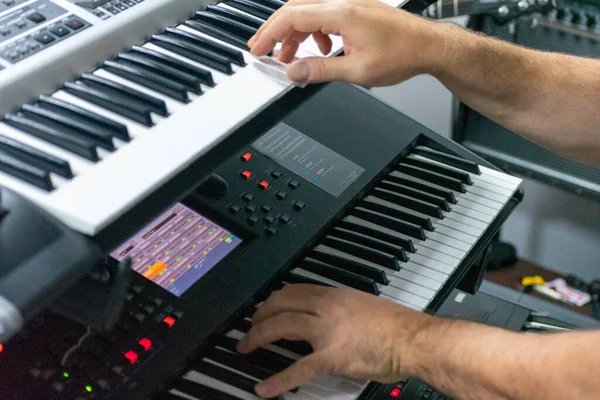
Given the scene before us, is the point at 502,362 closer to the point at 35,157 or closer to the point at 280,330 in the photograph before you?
the point at 280,330

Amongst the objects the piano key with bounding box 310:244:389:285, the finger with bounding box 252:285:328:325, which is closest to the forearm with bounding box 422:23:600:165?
the piano key with bounding box 310:244:389:285

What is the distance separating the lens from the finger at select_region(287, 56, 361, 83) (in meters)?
0.84

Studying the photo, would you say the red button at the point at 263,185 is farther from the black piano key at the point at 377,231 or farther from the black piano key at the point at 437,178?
the black piano key at the point at 437,178

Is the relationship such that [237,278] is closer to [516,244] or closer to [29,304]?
[29,304]

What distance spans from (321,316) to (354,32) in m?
0.36

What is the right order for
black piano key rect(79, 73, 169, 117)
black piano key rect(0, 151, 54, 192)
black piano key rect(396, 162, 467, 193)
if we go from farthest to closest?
black piano key rect(396, 162, 467, 193)
black piano key rect(79, 73, 169, 117)
black piano key rect(0, 151, 54, 192)

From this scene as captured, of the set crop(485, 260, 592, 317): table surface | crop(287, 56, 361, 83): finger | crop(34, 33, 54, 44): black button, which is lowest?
crop(485, 260, 592, 317): table surface

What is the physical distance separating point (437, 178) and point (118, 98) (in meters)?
0.61

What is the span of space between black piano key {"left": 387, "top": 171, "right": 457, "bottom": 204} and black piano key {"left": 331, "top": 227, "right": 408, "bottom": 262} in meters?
0.15

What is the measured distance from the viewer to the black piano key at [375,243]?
1.06m

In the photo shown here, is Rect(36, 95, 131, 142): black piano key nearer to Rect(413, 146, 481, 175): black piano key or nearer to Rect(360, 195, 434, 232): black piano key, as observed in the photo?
Rect(360, 195, 434, 232): black piano key

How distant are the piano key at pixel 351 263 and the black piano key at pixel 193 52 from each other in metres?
0.32

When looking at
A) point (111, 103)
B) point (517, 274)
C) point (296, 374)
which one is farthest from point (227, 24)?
point (517, 274)

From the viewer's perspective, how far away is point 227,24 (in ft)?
3.06
